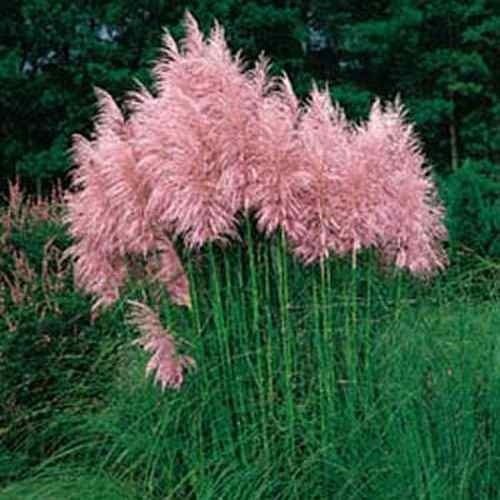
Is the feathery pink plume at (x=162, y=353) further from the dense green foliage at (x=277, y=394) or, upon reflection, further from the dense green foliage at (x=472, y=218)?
the dense green foliage at (x=472, y=218)

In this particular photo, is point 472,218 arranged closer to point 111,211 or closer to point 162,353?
point 111,211

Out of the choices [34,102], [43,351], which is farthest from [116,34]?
[43,351]

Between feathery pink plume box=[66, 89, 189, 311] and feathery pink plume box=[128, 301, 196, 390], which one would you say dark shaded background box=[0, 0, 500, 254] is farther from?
feathery pink plume box=[128, 301, 196, 390]

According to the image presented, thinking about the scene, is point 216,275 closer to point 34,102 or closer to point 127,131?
point 127,131

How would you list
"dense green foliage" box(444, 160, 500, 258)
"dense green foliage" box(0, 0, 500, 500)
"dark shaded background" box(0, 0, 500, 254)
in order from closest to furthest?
"dense green foliage" box(0, 0, 500, 500)
"dense green foliage" box(444, 160, 500, 258)
"dark shaded background" box(0, 0, 500, 254)

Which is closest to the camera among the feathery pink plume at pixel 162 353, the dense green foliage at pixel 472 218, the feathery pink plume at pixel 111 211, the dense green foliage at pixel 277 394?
the dense green foliage at pixel 277 394

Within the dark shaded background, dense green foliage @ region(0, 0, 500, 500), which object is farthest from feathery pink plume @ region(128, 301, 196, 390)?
the dark shaded background

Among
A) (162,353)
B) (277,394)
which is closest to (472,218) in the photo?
(277,394)

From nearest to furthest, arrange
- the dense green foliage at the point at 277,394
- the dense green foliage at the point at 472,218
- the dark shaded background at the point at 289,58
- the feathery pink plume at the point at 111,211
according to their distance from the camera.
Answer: the dense green foliage at the point at 277,394, the feathery pink plume at the point at 111,211, the dense green foliage at the point at 472,218, the dark shaded background at the point at 289,58

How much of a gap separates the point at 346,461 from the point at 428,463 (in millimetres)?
343

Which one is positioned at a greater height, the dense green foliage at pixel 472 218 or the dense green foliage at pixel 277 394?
the dense green foliage at pixel 472 218

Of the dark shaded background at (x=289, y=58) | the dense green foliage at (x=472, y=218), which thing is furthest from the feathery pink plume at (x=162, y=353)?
the dark shaded background at (x=289, y=58)

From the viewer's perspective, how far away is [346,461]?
13.3 ft

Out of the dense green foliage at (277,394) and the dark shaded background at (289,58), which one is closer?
the dense green foliage at (277,394)
